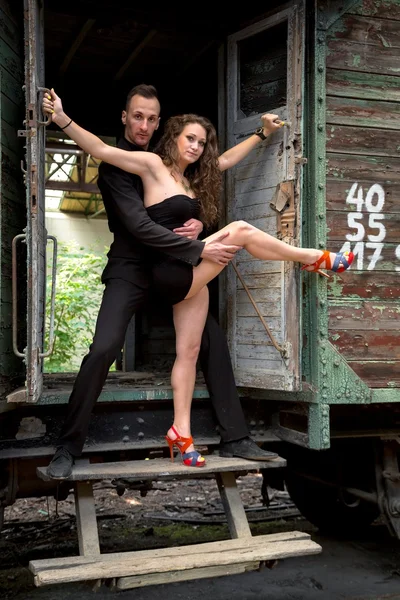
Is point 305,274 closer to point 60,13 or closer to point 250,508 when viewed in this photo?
point 60,13

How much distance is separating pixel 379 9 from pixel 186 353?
8.05ft

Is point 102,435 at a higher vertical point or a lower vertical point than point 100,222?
lower

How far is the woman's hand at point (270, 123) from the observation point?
12.8ft

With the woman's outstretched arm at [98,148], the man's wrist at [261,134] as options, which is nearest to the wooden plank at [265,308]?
the man's wrist at [261,134]

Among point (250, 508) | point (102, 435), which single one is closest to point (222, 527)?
point (250, 508)

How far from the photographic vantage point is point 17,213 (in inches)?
151

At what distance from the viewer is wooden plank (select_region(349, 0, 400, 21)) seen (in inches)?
159

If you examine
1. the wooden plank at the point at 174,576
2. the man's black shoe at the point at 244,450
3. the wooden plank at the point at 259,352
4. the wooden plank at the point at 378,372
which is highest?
the wooden plank at the point at 259,352

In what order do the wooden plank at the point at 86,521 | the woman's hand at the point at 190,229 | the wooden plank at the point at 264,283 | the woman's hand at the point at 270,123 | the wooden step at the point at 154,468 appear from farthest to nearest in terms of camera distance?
the wooden plank at the point at 264,283, the woman's hand at the point at 270,123, the woman's hand at the point at 190,229, the wooden step at the point at 154,468, the wooden plank at the point at 86,521

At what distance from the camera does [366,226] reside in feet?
13.2

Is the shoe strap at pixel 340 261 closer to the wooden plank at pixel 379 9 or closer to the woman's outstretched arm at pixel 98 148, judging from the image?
the woman's outstretched arm at pixel 98 148

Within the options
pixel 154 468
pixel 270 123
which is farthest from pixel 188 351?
pixel 270 123

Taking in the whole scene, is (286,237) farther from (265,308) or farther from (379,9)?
(379,9)

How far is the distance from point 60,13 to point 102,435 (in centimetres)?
288
